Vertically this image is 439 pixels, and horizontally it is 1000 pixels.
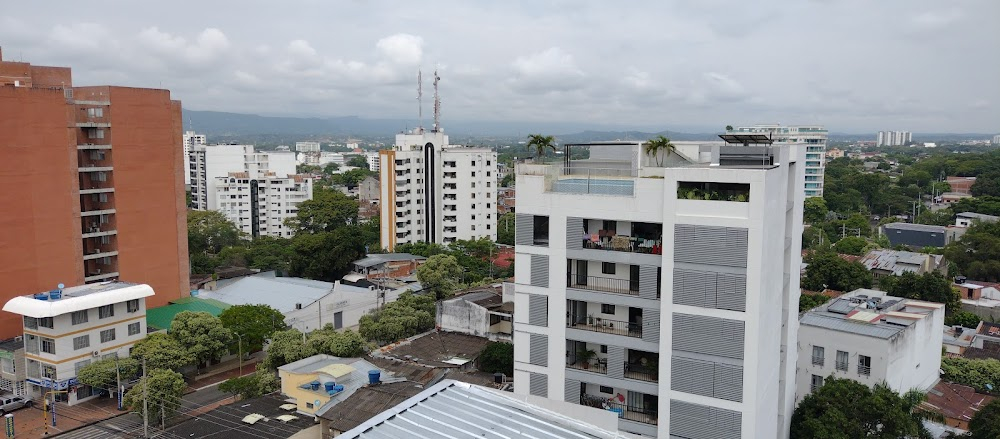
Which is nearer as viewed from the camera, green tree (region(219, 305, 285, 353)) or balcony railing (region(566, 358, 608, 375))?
balcony railing (region(566, 358, 608, 375))

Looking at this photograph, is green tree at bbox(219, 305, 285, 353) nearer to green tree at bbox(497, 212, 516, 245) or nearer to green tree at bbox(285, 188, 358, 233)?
green tree at bbox(497, 212, 516, 245)

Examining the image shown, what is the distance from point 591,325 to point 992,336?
80.0 feet

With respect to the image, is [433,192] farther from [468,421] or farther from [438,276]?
[468,421]

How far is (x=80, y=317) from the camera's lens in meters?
27.0

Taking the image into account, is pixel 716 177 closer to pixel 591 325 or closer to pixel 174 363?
pixel 591 325

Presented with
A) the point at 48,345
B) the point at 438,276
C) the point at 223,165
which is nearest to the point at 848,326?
the point at 438,276

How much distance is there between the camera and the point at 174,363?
89.7 ft

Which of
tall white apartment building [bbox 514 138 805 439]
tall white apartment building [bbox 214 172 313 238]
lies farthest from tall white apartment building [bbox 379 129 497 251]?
tall white apartment building [bbox 514 138 805 439]

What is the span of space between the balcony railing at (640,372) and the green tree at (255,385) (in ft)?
45.0

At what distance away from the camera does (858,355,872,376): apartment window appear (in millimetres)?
21984

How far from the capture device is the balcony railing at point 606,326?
16.0 metres

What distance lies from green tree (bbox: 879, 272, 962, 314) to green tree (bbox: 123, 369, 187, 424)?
35.1 metres

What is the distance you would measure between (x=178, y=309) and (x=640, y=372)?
1061 inches

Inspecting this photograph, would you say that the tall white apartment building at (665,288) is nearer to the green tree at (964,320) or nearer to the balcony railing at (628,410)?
the balcony railing at (628,410)
